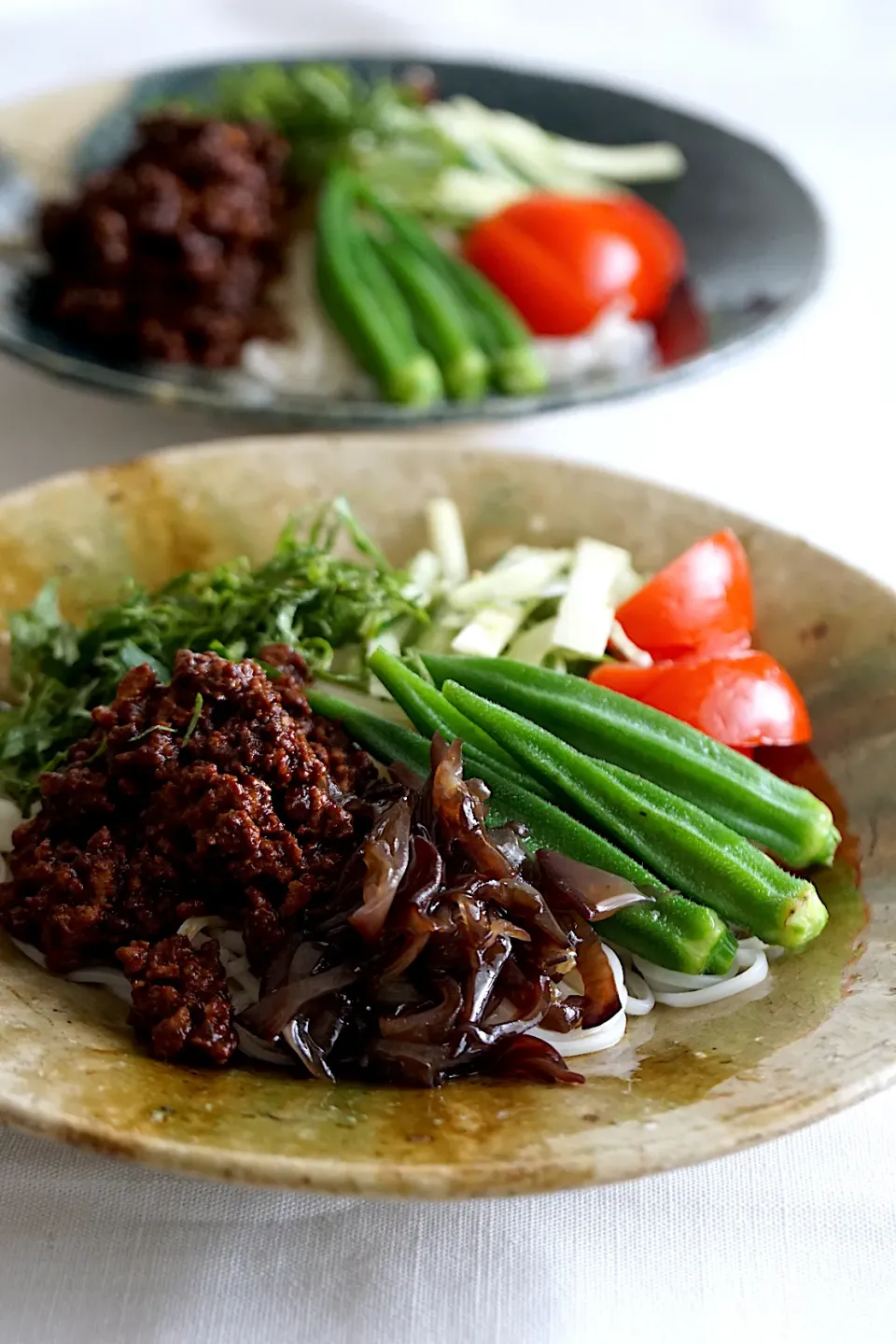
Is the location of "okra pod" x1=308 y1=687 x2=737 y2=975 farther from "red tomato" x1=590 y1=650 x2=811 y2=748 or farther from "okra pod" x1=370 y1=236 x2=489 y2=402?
"okra pod" x1=370 y1=236 x2=489 y2=402

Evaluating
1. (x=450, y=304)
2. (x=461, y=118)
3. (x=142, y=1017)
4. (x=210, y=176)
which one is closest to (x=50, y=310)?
(x=210, y=176)

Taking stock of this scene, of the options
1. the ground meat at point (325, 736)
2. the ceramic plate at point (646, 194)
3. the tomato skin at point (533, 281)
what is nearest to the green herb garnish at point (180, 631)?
the ground meat at point (325, 736)

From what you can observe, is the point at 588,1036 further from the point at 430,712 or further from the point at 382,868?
the point at 430,712

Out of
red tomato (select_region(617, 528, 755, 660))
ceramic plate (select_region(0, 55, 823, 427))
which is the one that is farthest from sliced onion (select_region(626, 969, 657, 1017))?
ceramic plate (select_region(0, 55, 823, 427))

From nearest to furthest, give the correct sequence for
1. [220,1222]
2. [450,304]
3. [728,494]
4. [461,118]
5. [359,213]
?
[220,1222], [728,494], [450,304], [359,213], [461,118]

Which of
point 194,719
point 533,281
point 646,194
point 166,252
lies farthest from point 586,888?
point 646,194

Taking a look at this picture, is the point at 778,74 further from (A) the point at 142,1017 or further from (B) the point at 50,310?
(A) the point at 142,1017
